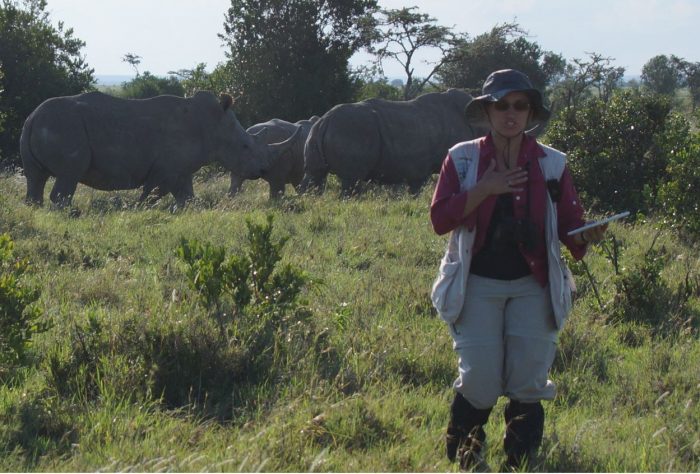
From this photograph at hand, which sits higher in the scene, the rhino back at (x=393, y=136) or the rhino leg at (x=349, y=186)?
the rhino back at (x=393, y=136)

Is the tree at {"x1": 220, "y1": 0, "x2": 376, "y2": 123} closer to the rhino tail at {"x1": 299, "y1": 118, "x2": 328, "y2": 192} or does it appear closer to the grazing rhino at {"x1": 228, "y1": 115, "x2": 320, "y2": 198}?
the grazing rhino at {"x1": 228, "y1": 115, "x2": 320, "y2": 198}

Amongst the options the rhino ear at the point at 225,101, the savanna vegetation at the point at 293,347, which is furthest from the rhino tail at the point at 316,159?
the savanna vegetation at the point at 293,347

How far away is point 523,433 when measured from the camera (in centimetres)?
404

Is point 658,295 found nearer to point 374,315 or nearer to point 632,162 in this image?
point 374,315

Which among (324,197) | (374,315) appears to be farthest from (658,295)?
(324,197)

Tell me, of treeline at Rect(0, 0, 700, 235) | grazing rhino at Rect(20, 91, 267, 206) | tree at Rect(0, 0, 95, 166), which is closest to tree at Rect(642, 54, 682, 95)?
treeline at Rect(0, 0, 700, 235)

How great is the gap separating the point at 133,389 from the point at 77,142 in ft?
28.7

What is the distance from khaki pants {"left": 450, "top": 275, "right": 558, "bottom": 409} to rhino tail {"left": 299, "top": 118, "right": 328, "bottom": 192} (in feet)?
34.7

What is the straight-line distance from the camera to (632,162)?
11.7 m

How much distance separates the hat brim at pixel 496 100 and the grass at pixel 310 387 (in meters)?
1.34

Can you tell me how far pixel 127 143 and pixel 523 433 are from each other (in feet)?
33.5

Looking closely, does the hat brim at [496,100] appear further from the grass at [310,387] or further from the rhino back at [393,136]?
the rhino back at [393,136]

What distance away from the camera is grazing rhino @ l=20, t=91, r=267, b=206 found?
42.3 feet

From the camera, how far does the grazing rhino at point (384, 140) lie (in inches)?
568
